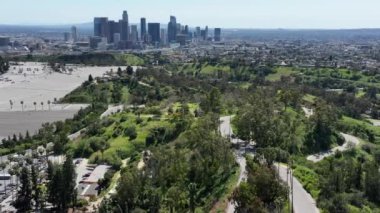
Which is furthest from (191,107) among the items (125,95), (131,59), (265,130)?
(131,59)

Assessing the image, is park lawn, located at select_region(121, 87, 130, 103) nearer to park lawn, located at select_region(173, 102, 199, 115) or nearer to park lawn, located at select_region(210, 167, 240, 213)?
park lawn, located at select_region(173, 102, 199, 115)

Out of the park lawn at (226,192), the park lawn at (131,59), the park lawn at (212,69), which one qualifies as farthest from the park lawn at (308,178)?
the park lawn at (131,59)

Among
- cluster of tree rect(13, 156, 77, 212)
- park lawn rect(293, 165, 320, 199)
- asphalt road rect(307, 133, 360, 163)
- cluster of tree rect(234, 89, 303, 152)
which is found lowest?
asphalt road rect(307, 133, 360, 163)

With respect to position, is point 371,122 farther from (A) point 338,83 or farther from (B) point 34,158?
(B) point 34,158

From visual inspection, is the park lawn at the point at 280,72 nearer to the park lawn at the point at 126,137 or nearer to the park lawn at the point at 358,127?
the park lawn at the point at 358,127

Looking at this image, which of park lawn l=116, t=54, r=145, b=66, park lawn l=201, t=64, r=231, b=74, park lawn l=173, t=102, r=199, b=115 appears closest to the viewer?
park lawn l=173, t=102, r=199, b=115

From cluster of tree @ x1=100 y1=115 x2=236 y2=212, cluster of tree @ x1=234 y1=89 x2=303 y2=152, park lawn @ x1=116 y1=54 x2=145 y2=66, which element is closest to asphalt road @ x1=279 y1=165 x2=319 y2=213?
cluster of tree @ x1=100 y1=115 x2=236 y2=212

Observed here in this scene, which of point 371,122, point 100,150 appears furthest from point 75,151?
point 371,122

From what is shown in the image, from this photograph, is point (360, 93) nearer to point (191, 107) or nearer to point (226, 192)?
point (191, 107)
